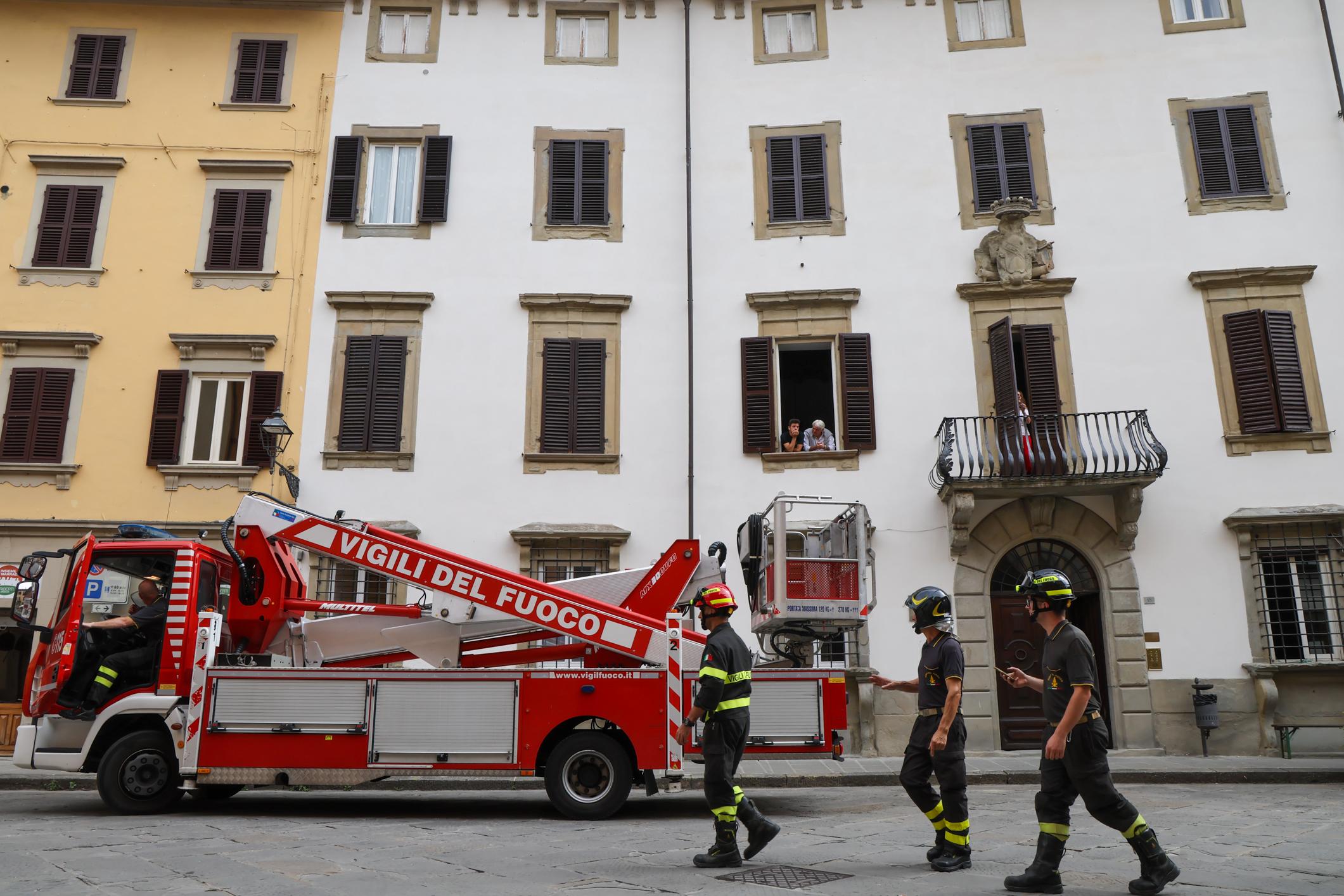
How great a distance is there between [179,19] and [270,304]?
5571mm

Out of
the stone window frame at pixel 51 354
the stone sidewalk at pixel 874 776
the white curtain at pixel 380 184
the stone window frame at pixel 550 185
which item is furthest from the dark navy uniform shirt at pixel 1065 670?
the stone window frame at pixel 51 354

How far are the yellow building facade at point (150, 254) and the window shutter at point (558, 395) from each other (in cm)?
366

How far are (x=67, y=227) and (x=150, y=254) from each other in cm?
143

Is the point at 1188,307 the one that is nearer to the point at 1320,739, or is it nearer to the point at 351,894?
the point at 1320,739

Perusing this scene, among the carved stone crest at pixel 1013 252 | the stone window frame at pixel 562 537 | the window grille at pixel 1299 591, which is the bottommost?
the window grille at pixel 1299 591

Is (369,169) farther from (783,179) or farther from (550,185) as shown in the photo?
(783,179)

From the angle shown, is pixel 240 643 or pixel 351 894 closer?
pixel 351 894

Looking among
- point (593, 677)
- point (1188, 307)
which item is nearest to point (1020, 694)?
point (1188, 307)

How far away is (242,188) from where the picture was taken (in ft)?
56.6

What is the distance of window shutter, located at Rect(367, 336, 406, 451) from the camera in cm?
1614

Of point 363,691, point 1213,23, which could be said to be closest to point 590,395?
point 363,691

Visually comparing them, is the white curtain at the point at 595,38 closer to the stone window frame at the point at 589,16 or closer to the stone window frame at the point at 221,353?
the stone window frame at the point at 589,16

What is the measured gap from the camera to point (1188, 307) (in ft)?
52.4

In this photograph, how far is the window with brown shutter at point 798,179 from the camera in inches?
674
